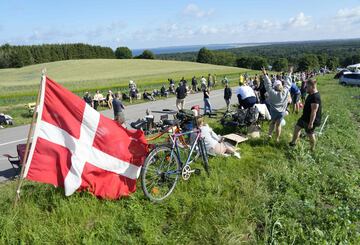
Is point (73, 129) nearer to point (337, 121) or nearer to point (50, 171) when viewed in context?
point (50, 171)

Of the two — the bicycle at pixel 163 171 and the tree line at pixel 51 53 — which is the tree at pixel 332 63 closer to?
the tree line at pixel 51 53

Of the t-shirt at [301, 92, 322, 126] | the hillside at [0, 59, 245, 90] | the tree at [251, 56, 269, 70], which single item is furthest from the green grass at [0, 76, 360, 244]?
the tree at [251, 56, 269, 70]

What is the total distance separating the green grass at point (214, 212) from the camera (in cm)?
407

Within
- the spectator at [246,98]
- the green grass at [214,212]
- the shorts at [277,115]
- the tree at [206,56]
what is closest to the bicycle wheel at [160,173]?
the green grass at [214,212]

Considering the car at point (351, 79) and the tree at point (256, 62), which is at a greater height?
the car at point (351, 79)

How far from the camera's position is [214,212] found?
466 centimetres

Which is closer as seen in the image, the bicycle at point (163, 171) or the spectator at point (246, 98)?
the bicycle at point (163, 171)

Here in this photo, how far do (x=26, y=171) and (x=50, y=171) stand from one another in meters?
0.30

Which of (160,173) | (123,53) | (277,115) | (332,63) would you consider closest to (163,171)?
(160,173)

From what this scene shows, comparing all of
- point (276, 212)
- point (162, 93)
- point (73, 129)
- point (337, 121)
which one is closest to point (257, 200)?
point (276, 212)

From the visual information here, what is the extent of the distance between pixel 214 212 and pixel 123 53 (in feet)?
399

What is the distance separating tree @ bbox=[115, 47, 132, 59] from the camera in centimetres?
12090

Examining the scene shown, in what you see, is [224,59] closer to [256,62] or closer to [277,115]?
[256,62]

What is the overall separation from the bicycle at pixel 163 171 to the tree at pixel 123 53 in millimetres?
119478
